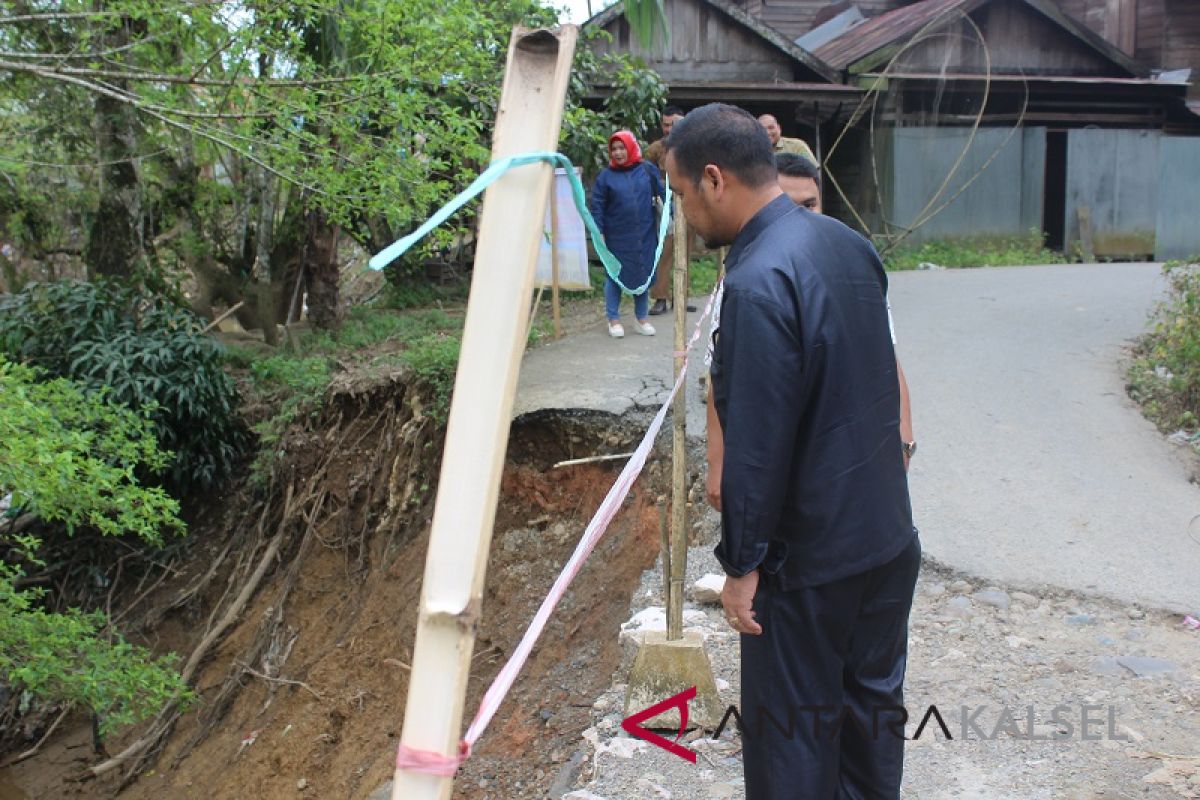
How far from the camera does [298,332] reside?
1074cm

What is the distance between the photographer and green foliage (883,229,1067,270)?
15.4m

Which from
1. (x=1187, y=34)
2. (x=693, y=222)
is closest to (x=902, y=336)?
(x=693, y=222)

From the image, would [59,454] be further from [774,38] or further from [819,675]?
[774,38]

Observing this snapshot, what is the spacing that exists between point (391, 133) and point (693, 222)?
4.96 meters

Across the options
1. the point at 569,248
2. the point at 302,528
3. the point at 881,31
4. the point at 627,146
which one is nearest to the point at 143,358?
the point at 302,528

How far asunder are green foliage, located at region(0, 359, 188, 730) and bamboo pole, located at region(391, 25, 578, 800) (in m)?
3.88

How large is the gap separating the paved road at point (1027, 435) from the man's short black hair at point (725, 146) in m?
3.10

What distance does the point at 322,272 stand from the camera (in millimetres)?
10617

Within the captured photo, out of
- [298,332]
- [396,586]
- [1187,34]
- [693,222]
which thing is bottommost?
[396,586]

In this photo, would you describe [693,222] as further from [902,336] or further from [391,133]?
[902,336]

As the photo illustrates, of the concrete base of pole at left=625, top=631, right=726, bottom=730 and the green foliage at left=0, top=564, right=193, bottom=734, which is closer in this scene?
the concrete base of pole at left=625, top=631, right=726, bottom=730

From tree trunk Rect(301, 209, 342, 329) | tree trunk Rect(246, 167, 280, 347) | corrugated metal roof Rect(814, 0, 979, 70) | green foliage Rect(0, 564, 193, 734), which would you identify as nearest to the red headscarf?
tree trunk Rect(301, 209, 342, 329)

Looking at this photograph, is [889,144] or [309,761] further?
[889,144]

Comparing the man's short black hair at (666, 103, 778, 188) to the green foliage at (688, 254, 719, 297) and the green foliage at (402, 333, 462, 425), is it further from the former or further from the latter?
the green foliage at (688, 254, 719, 297)
